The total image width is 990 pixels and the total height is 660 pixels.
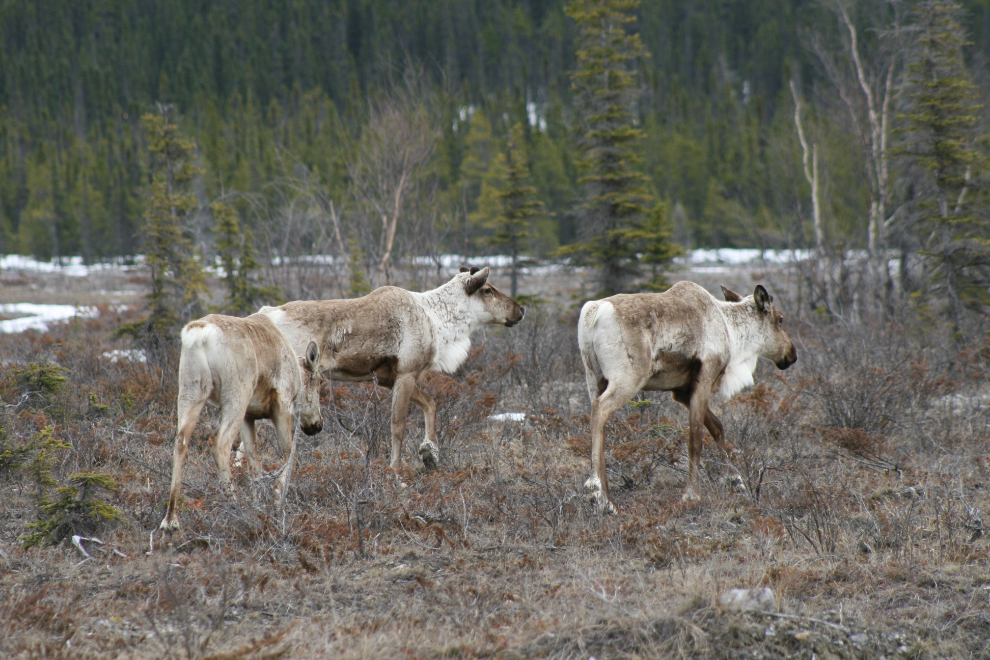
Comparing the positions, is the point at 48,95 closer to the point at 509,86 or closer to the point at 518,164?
the point at 509,86

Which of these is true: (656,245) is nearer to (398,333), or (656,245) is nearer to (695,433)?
(398,333)

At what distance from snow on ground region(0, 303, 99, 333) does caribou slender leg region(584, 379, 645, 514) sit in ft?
60.1

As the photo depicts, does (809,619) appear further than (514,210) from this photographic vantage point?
No

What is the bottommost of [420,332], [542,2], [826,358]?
[826,358]

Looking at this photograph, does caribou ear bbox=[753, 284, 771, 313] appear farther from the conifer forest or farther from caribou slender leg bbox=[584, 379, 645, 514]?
caribou slender leg bbox=[584, 379, 645, 514]

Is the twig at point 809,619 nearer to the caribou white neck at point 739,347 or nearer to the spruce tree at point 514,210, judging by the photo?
the caribou white neck at point 739,347

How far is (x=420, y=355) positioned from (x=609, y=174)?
38.6 feet

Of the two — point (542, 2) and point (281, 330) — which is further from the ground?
point (542, 2)

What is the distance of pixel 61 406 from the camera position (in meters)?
8.40

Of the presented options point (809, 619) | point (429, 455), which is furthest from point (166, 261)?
point (809, 619)

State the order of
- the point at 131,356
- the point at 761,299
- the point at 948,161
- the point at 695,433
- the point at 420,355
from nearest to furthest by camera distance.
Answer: the point at 695,433 < the point at 761,299 < the point at 420,355 < the point at 131,356 < the point at 948,161

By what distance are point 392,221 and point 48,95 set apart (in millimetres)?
99250

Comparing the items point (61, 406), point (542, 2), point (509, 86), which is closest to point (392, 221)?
point (61, 406)

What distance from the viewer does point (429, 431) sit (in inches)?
292
